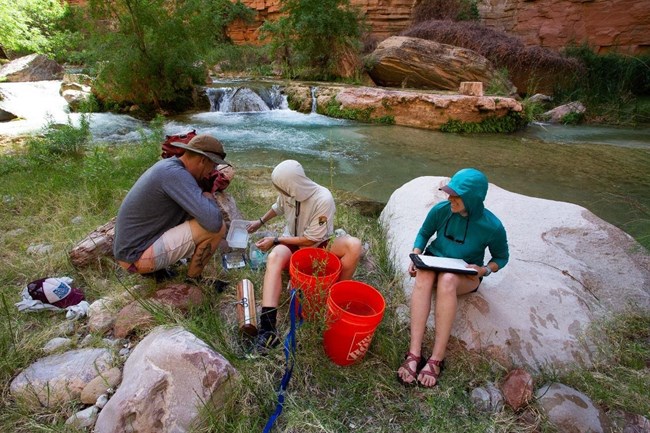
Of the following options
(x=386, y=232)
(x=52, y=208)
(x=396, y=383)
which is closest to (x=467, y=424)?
(x=396, y=383)

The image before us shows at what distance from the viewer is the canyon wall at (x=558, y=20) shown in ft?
45.3

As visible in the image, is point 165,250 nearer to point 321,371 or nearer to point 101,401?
point 101,401

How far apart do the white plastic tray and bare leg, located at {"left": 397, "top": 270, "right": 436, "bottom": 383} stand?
1185mm

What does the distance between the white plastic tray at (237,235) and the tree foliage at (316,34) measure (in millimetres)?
11825

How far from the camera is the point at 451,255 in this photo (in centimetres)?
217

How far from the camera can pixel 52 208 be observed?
3582 millimetres

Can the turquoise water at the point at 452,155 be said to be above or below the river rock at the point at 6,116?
below

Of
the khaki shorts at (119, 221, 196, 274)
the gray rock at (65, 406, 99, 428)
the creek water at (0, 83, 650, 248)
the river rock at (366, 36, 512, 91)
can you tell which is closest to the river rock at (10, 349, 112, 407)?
the gray rock at (65, 406, 99, 428)

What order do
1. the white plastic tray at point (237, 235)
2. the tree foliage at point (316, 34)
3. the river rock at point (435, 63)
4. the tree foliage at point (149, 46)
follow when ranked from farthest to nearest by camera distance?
the tree foliage at point (316, 34) < the river rock at point (435, 63) < the tree foliage at point (149, 46) < the white plastic tray at point (237, 235)

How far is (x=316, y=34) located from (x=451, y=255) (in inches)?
497

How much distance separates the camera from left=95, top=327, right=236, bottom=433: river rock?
142cm

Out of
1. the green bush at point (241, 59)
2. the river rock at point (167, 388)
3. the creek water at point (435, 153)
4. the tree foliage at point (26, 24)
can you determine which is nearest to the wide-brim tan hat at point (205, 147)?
the river rock at point (167, 388)

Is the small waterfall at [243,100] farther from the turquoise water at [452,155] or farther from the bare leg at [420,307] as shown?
the bare leg at [420,307]

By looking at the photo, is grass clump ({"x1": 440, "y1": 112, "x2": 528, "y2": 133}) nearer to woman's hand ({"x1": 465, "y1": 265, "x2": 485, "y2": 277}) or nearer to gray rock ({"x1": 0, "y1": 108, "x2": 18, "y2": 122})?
woman's hand ({"x1": 465, "y1": 265, "x2": 485, "y2": 277})
